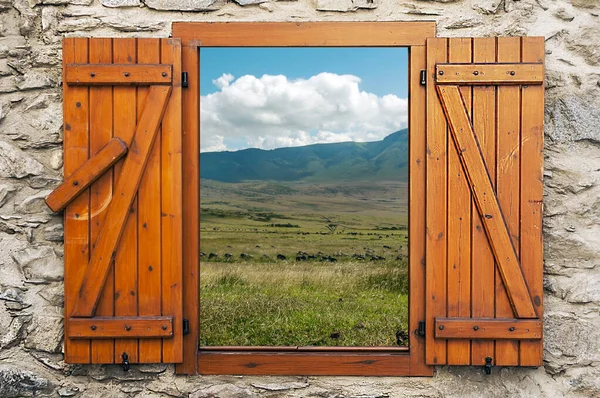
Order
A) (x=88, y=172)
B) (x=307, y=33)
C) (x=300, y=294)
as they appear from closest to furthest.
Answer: (x=88, y=172) → (x=307, y=33) → (x=300, y=294)

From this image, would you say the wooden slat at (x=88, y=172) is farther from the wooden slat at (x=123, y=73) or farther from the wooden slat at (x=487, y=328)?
the wooden slat at (x=487, y=328)

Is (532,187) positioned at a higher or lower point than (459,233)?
higher

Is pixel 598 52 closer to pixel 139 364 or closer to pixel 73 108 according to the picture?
pixel 73 108

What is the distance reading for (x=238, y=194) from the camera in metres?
32.9

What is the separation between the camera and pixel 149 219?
2881mm

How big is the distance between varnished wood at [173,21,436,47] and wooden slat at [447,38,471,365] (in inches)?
9.2

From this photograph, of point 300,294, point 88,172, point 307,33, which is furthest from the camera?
point 300,294

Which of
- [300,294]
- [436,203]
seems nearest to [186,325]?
[436,203]

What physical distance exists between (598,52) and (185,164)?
7.47 feet

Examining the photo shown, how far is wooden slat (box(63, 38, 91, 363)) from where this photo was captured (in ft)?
9.39

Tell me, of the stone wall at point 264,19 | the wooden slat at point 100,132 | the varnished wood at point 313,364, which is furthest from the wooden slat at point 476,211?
the wooden slat at point 100,132

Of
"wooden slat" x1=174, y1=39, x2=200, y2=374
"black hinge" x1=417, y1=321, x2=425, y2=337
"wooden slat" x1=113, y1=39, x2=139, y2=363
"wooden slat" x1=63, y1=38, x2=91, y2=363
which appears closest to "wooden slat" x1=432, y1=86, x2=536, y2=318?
"black hinge" x1=417, y1=321, x2=425, y2=337

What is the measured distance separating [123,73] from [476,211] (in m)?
1.96

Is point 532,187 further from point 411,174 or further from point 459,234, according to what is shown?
point 411,174
